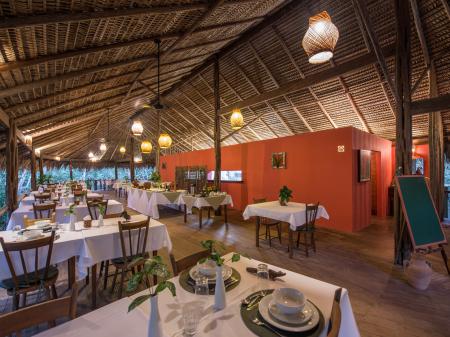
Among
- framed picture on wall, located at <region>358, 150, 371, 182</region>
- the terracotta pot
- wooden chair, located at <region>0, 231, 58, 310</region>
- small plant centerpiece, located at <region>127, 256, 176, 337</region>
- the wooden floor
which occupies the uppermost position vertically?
framed picture on wall, located at <region>358, 150, 371, 182</region>

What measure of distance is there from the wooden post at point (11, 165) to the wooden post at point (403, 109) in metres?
7.44

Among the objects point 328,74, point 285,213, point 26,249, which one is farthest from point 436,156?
point 26,249

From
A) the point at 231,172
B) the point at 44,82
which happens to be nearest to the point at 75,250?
the point at 44,82

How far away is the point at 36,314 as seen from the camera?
1.13 meters

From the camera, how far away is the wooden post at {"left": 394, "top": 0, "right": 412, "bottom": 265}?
3645mm

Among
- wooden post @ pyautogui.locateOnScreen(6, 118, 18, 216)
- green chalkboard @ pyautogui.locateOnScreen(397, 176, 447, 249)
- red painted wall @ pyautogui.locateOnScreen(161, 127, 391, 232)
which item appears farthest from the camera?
red painted wall @ pyautogui.locateOnScreen(161, 127, 391, 232)

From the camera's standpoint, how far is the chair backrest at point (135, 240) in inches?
104

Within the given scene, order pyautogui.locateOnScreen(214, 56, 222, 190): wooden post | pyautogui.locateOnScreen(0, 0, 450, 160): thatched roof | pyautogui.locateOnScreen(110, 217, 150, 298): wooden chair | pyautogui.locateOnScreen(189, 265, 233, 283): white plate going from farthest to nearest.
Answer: pyautogui.locateOnScreen(214, 56, 222, 190): wooden post
pyautogui.locateOnScreen(0, 0, 450, 160): thatched roof
pyautogui.locateOnScreen(110, 217, 150, 298): wooden chair
pyautogui.locateOnScreen(189, 265, 233, 283): white plate

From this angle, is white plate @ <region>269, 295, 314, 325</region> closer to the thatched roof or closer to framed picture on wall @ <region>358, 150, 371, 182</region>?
the thatched roof

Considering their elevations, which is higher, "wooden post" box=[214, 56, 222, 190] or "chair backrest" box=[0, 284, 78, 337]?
"wooden post" box=[214, 56, 222, 190]

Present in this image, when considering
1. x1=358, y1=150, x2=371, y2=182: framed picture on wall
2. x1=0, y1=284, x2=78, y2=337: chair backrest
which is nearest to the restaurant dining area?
x1=0, y1=284, x2=78, y2=337: chair backrest

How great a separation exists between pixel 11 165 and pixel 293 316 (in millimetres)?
6802

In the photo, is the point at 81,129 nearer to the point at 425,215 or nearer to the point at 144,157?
the point at 144,157

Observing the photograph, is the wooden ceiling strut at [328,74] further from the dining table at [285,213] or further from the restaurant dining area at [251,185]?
the dining table at [285,213]
